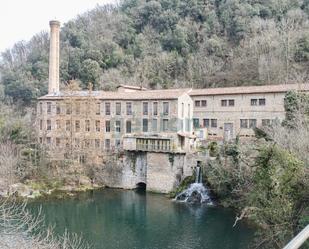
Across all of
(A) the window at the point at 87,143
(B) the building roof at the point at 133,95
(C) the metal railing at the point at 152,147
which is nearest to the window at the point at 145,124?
(B) the building roof at the point at 133,95

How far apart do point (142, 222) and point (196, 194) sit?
691 cm

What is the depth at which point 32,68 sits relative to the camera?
5888 centimetres

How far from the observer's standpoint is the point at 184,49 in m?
56.3

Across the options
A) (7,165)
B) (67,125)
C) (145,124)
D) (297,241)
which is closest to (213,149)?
(145,124)

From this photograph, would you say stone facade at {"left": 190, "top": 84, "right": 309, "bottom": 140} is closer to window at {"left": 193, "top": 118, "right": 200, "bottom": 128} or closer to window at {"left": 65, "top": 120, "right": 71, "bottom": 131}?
window at {"left": 193, "top": 118, "right": 200, "bottom": 128}

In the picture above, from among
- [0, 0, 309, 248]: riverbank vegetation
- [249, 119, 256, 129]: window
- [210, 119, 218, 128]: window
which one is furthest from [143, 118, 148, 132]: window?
[249, 119, 256, 129]: window

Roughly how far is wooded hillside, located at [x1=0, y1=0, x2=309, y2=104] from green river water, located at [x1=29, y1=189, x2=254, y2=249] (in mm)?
24347

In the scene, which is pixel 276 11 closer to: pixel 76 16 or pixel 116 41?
pixel 116 41

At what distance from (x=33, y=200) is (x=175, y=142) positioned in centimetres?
1322

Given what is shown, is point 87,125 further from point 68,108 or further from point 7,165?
point 7,165

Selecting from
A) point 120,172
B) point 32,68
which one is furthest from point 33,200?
point 32,68

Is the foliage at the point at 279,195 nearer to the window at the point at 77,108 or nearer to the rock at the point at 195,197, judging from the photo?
the rock at the point at 195,197

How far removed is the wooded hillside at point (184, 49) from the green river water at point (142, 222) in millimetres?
24347

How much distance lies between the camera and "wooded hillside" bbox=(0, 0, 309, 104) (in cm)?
4788
